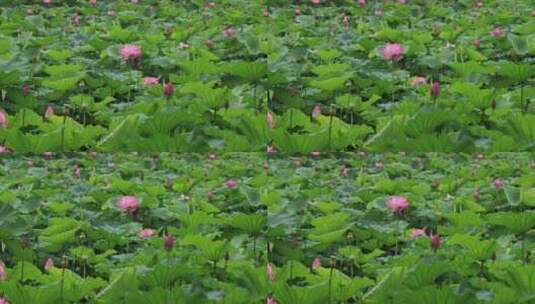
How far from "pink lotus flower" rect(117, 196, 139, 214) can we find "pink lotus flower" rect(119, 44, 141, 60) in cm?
140

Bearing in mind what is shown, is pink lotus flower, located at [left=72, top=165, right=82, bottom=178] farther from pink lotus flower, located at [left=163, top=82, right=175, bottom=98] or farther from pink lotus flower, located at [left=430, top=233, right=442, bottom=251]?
pink lotus flower, located at [left=430, top=233, right=442, bottom=251]

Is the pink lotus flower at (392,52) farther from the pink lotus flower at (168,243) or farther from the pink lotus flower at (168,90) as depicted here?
→ the pink lotus flower at (168,243)

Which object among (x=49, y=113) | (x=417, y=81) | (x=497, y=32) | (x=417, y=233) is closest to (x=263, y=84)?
(x=417, y=81)

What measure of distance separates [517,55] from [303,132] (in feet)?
5.76

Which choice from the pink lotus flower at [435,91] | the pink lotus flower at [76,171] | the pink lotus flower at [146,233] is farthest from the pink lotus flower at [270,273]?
the pink lotus flower at [435,91]

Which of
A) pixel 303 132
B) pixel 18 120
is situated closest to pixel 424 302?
pixel 303 132

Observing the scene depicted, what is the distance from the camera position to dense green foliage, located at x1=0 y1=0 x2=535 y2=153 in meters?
3.84

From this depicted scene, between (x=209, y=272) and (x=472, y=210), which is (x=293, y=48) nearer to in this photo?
(x=472, y=210)

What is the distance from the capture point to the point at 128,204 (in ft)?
12.1

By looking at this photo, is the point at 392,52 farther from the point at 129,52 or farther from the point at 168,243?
the point at 168,243

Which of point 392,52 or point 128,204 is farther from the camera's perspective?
point 392,52

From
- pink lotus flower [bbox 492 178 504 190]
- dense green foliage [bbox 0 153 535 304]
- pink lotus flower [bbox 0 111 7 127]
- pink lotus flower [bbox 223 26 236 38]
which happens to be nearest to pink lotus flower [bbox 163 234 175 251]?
dense green foliage [bbox 0 153 535 304]

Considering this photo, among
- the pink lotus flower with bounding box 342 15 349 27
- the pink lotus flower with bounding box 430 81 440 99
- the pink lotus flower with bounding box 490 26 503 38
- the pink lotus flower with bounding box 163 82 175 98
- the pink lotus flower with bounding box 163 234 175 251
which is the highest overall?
the pink lotus flower with bounding box 163 82 175 98

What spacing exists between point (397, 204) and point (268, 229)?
1.74 feet
